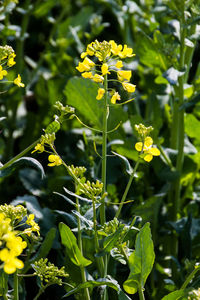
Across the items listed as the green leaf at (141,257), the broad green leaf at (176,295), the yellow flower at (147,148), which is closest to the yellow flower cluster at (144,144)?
the yellow flower at (147,148)

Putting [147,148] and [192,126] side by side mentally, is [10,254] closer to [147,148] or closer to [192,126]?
[147,148]

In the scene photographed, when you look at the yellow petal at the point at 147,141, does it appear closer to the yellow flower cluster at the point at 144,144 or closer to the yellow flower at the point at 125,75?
the yellow flower cluster at the point at 144,144

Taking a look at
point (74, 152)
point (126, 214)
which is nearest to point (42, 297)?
point (126, 214)

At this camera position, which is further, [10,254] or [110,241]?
[110,241]

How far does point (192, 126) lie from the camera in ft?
5.17

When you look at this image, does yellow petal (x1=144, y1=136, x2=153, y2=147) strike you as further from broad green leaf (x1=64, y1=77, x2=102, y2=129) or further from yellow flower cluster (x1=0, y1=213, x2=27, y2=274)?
broad green leaf (x1=64, y1=77, x2=102, y2=129)

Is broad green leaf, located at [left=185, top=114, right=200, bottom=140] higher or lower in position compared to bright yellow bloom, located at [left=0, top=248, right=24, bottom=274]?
lower

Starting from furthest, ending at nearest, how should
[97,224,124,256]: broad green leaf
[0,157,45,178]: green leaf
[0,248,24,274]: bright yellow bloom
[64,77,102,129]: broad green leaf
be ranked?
1. [64,77,102,129]: broad green leaf
2. [0,157,45,178]: green leaf
3. [97,224,124,256]: broad green leaf
4. [0,248,24,274]: bright yellow bloom

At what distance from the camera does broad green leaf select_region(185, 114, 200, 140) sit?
5.13ft

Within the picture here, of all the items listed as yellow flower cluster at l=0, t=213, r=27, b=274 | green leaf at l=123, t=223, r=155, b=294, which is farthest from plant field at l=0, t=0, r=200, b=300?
yellow flower cluster at l=0, t=213, r=27, b=274

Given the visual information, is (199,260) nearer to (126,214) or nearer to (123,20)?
(126,214)

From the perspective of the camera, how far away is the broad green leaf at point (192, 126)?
1.56 metres

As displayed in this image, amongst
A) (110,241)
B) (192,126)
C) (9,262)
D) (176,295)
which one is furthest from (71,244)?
(192,126)

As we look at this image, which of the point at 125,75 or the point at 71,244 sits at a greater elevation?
the point at 125,75
